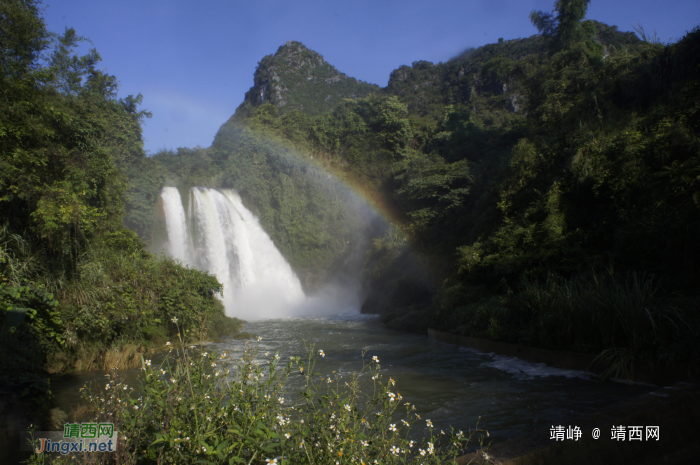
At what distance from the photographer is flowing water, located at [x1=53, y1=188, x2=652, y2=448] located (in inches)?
199

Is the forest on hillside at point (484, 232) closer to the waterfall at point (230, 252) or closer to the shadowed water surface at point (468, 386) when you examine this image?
the shadowed water surface at point (468, 386)

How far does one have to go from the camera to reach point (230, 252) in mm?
27156

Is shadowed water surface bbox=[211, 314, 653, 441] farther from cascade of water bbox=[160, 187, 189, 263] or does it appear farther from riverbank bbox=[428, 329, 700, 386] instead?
cascade of water bbox=[160, 187, 189, 263]

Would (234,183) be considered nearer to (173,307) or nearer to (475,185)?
(475,185)

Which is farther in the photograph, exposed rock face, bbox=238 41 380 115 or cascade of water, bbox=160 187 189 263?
exposed rock face, bbox=238 41 380 115

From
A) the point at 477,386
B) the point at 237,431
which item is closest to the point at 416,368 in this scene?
the point at 477,386

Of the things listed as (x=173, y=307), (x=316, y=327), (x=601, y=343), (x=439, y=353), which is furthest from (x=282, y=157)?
(x=601, y=343)

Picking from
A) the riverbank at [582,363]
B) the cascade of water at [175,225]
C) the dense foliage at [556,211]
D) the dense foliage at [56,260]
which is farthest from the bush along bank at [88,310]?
the cascade of water at [175,225]

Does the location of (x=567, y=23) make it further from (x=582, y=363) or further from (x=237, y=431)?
(x=237, y=431)

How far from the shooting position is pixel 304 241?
32906 mm

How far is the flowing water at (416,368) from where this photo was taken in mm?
5066

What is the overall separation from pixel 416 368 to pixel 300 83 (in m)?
78.4

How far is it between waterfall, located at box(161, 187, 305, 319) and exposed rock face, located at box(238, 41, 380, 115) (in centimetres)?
4360

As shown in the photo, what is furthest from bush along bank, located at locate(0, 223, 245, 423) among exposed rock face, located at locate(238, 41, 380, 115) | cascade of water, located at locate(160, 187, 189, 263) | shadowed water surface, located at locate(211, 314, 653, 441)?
exposed rock face, located at locate(238, 41, 380, 115)
